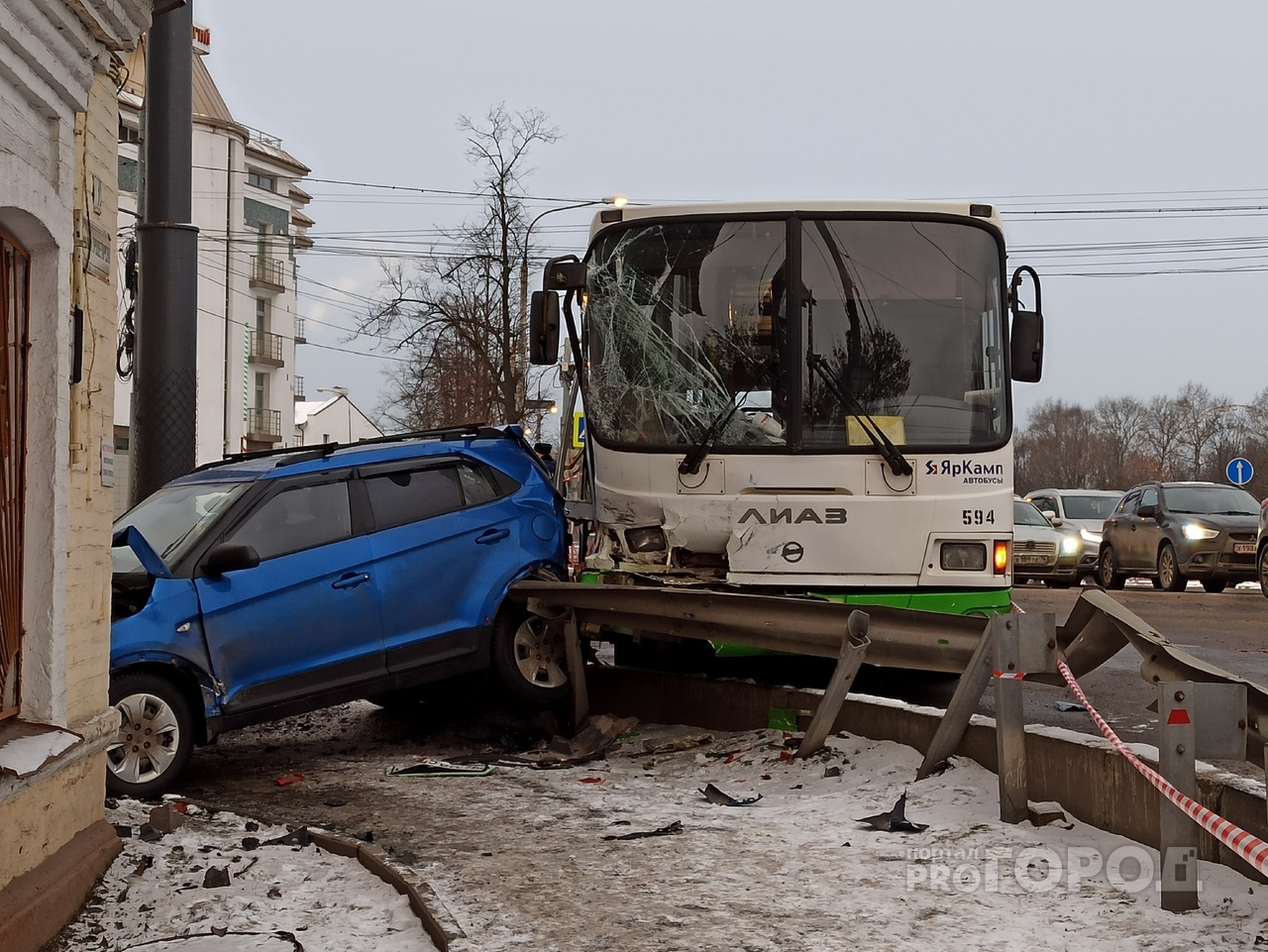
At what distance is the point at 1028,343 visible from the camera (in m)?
9.49

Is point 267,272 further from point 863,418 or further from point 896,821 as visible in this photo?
point 896,821

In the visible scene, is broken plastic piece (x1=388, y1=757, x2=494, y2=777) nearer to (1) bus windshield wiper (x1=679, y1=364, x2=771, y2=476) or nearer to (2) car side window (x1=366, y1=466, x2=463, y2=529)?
(2) car side window (x1=366, y1=466, x2=463, y2=529)

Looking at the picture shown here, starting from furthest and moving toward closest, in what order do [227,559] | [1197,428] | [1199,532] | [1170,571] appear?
[1197,428] < [1170,571] < [1199,532] < [227,559]

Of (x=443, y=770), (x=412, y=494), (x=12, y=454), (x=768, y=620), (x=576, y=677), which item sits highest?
(x=12, y=454)

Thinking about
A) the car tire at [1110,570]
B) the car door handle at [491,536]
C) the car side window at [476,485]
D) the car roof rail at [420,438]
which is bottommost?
the car tire at [1110,570]

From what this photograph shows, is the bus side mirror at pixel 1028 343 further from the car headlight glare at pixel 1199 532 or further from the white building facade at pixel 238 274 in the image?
the white building facade at pixel 238 274

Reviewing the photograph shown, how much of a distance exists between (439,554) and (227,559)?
1.51 meters

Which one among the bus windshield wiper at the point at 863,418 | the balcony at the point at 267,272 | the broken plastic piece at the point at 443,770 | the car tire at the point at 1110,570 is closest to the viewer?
the broken plastic piece at the point at 443,770

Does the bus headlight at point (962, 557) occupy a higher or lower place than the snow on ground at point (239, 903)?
higher

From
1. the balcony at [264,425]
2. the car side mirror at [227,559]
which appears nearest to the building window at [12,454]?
the car side mirror at [227,559]

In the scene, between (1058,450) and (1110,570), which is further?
(1058,450)

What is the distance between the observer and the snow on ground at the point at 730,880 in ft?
16.0

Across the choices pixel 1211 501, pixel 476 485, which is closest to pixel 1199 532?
pixel 1211 501

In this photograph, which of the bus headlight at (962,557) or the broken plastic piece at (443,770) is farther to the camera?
the bus headlight at (962,557)
